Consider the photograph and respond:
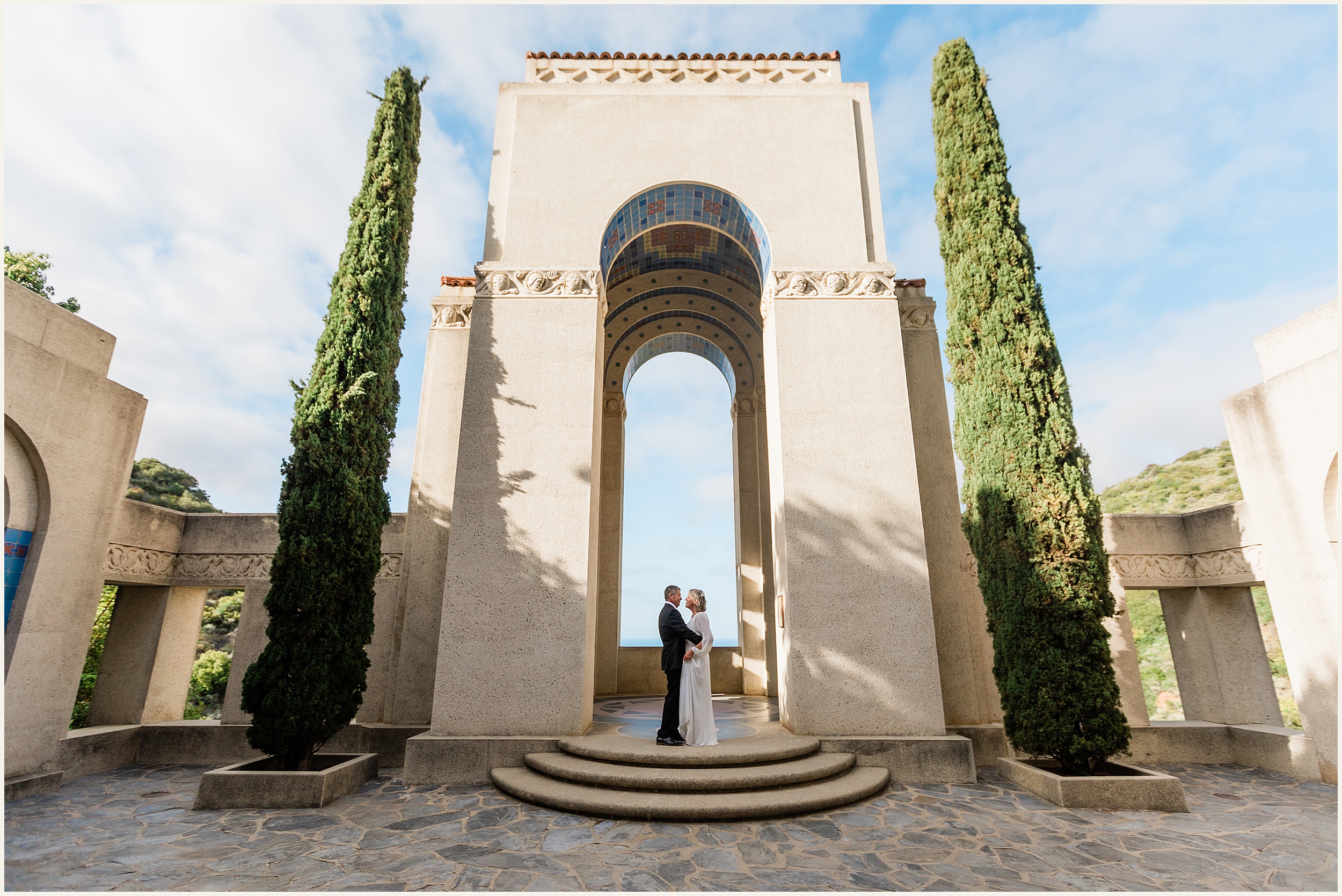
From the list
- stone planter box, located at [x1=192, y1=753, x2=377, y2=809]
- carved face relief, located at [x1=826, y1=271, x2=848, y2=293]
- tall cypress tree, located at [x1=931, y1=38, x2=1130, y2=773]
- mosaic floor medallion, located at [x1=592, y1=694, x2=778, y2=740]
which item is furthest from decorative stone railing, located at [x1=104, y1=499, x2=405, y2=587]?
tall cypress tree, located at [x1=931, y1=38, x2=1130, y2=773]

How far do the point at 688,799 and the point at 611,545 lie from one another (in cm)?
805

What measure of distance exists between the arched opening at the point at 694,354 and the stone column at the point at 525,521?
3.07m

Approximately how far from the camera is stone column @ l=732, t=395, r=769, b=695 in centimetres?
1303

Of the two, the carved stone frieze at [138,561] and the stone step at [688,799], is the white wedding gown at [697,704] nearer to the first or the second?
the stone step at [688,799]

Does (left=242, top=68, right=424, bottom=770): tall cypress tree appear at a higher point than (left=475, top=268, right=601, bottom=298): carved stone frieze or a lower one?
lower

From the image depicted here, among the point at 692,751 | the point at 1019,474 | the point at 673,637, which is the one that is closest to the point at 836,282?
the point at 1019,474

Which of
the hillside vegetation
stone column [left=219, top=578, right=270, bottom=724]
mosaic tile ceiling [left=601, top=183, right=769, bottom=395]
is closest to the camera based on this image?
stone column [left=219, top=578, right=270, bottom=724]

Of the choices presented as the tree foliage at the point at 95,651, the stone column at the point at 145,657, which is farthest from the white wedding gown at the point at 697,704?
the tree foliage at the point at 95,651

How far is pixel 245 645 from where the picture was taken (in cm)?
912

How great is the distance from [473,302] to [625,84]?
4946 millimetres

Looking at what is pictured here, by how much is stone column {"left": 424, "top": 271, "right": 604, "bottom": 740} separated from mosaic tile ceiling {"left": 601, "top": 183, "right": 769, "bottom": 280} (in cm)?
156

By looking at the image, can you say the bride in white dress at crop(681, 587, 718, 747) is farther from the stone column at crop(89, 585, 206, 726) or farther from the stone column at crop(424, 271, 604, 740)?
the stone column at crop(89, 585, 206, 726)

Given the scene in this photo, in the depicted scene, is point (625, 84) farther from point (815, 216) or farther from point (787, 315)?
point (787, 315)

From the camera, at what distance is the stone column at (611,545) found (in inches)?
510
